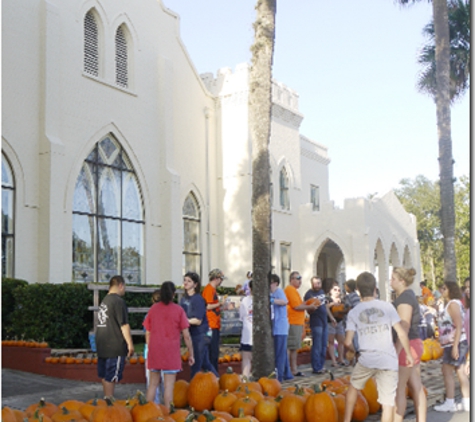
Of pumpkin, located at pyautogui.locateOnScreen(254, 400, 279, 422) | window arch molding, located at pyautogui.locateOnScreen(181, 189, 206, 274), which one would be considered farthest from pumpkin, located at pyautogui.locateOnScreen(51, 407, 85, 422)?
window arch molding, located at pyautogui.locateOnScreen(181, 189, 206, 274)

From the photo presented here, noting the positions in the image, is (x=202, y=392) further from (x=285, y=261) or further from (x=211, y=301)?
(x=285, y=261)

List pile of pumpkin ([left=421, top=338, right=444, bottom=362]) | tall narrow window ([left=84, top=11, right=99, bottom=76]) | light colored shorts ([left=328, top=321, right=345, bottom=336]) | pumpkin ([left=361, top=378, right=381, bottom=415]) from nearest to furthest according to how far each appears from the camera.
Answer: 1. pumpkin ([left=361, top=378, right=381, bottom=415])
2. light colored shorts ([left=328, top=321, right=345, bottom=336])
3. pile of pumpkin ([left=421, top=338, right=444, bottom=362])
4. tall narrow window ([left=84, top=11, right=99, bottom=76])

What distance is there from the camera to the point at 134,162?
18188mm

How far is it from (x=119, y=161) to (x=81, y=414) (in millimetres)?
12776

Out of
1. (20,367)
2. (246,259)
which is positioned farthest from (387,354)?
(246,259)

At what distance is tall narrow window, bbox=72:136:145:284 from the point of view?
16.3 metres

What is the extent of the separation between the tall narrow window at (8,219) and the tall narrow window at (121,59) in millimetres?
4945

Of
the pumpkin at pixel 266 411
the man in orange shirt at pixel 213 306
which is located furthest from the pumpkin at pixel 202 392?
the man in orange shirt at pixel 213 306

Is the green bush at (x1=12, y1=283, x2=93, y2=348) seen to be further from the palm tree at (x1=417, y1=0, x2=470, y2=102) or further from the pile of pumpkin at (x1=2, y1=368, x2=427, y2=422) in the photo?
the palm tree at (x1=417, y1=0, x2=470, y2=102)

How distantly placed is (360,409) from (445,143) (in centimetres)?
1122

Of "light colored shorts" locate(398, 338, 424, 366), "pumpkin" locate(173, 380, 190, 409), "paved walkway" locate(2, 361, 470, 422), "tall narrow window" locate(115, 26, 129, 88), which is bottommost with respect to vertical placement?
"paved walkway" locate(2, 361, 470, 422)

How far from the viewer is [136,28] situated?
18656mm

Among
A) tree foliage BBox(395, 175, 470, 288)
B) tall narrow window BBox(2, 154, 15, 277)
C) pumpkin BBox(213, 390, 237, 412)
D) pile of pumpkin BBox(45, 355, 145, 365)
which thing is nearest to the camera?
pumpkin BBox(213, 390, 237, 412)

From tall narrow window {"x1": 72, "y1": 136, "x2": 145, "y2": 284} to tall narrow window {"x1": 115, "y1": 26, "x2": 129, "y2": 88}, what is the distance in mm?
1920
